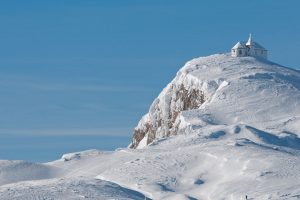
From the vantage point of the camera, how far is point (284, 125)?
11888cm

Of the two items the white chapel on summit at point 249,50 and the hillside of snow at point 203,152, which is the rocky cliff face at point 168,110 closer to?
the hillside of snow at point 203,152

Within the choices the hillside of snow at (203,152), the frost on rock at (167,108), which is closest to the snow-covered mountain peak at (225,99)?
the frost on rock at (167,108)

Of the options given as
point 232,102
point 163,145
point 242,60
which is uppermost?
point 242,60

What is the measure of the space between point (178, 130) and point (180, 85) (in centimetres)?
1993

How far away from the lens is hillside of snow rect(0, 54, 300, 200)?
287ft

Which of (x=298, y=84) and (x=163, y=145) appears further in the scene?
(x=298, y=84)

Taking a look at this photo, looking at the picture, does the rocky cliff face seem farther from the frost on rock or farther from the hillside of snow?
the hillside of snow

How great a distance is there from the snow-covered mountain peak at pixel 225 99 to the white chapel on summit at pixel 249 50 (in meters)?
1.74

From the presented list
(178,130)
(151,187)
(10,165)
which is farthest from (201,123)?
(151,187)

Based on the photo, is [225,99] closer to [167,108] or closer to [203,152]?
[167,108]

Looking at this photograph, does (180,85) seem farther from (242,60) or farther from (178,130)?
(178,130)

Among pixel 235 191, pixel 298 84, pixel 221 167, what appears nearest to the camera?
pixel 235 191

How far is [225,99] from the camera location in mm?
130000

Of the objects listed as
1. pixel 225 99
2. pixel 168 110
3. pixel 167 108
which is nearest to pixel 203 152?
pixel 225 99
